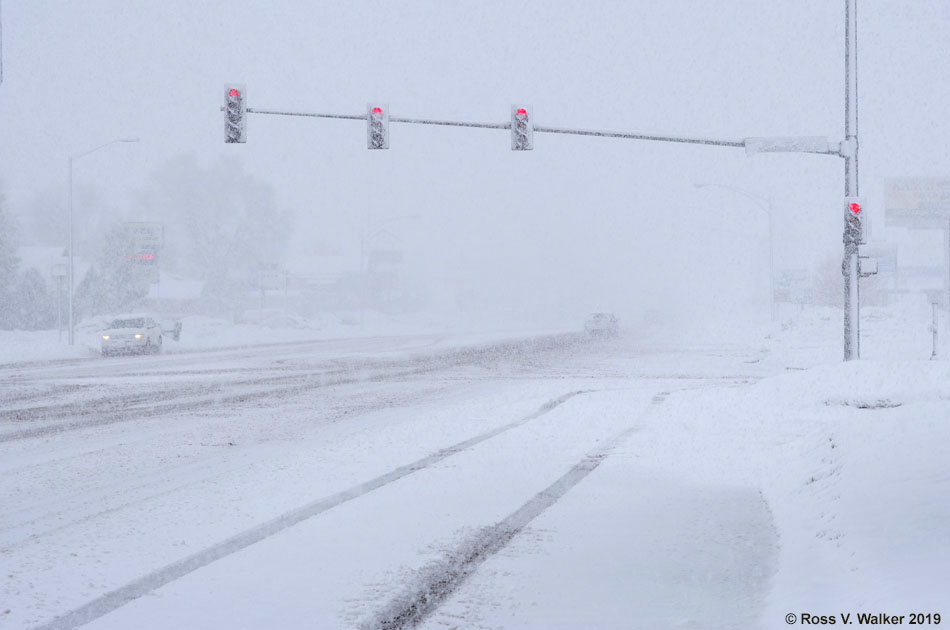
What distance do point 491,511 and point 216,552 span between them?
2407 mm

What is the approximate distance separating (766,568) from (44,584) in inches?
178

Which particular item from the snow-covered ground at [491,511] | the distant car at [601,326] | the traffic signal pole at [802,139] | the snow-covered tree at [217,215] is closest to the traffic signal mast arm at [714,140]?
the traffic signal pole at [802,139]

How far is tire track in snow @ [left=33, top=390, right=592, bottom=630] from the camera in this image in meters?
5.45

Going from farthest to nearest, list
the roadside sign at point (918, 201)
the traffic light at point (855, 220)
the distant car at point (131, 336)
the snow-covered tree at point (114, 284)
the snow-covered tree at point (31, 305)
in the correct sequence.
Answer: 1. the roadside sign at point (918, 201)
2. the snow-covered tree at point (114, 284)
3. the snow-covered tree at point (31, 305)
4. the distant car at point (131, 336)
5. the traffic light at point (855, 220)

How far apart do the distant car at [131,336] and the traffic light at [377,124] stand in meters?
16.8

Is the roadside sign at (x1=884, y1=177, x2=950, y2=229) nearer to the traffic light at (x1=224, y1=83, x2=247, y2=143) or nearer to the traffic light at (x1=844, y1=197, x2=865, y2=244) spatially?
the traffic light at (x1=844, y1=197, x2=865, y2=244)

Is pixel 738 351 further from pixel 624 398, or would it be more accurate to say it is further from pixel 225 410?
pixel 225 410

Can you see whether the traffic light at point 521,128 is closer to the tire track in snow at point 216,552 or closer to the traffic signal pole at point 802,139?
the traffic signal pole at point 802,139

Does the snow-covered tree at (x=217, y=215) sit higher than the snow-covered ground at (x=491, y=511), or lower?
higher

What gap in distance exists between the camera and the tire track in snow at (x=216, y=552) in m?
5.45

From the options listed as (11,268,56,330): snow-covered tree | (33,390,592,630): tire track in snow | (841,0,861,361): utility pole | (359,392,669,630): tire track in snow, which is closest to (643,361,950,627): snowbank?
(359,392,669,630): tire track in snow
